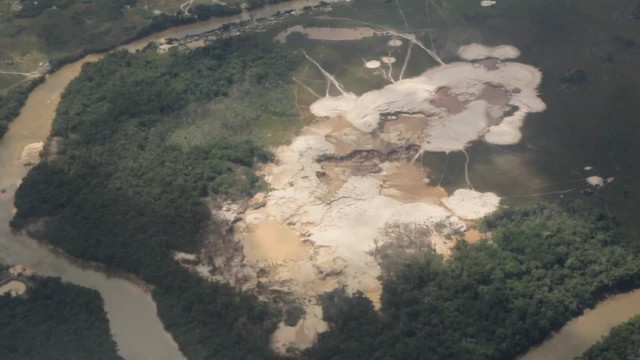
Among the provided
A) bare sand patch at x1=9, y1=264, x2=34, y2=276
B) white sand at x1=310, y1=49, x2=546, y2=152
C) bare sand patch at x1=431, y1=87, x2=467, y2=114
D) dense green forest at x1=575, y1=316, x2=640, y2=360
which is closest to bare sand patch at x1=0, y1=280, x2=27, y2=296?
bare sand patch at x1=9, y1=264, x2=34, y2=276

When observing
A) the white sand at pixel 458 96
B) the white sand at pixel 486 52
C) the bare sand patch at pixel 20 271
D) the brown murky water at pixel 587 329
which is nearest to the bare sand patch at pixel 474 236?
the brown murky water at pixel 587 329

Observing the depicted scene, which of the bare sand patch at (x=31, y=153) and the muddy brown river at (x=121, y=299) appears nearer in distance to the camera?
the muddy brown river at (x=121, y=299)

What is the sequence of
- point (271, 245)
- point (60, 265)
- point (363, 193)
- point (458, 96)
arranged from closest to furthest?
point (271, 245) → point (60, 265) → point (363, 193) → point (458, 96)

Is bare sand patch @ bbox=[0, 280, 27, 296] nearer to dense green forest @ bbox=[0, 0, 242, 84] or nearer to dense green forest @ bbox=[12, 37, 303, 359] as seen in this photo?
dense green forest @ bbox=[12, 37, 303, 359]

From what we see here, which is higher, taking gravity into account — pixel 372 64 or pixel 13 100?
pixel 13 100

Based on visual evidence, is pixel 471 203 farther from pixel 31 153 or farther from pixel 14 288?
pixel 31 153

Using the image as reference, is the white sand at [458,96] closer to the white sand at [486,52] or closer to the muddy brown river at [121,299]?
the white sand at [486,52]

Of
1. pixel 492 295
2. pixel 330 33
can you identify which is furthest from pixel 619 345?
pixel 330 33
